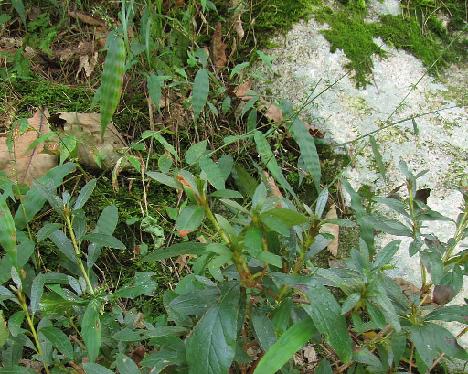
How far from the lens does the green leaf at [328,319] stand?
1182 mm

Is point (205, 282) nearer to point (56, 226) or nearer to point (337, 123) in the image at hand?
point (56, 226)

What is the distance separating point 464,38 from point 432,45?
0.26 meters

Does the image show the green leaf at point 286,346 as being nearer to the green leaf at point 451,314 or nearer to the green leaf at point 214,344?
the green leaf at point 214,344

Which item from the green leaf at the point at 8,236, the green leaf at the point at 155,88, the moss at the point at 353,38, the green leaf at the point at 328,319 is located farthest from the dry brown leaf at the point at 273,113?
the green leaf at the point at 328,319

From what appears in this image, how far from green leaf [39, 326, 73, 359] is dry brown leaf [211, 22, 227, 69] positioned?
1.73m

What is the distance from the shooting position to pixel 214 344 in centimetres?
116

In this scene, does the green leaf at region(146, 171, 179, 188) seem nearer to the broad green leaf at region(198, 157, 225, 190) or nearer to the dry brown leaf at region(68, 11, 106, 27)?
the broad green leaf at region(198, 157, 225, 190)

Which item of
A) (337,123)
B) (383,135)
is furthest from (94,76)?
(383,135)

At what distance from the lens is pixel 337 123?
107 inches

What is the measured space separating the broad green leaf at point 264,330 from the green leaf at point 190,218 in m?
0.29

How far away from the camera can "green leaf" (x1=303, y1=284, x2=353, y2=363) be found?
1182 millimetres

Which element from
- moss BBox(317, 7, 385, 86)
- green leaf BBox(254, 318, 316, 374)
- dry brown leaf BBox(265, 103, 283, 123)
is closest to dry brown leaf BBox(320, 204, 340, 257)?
dry brown leaf BBox(265, 103, 283, 123)

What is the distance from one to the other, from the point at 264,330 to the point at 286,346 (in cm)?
9

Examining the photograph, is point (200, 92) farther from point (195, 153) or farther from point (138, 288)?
point (138, 288)
